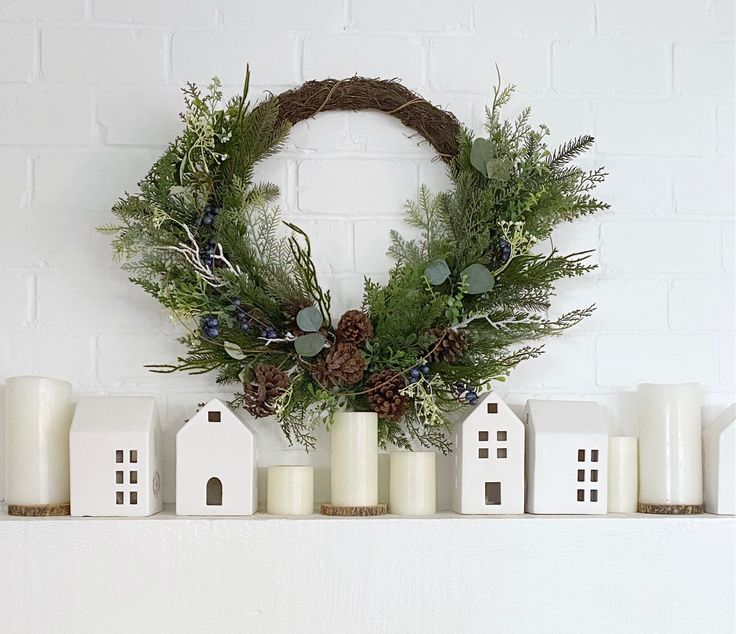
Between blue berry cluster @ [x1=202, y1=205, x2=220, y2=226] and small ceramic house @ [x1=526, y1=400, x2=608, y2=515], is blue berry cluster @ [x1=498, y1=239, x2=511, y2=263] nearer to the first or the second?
small ceramic house @ [x1=526, y1=400, x2=608, y2=515]

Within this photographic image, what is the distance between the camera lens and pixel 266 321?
147cm

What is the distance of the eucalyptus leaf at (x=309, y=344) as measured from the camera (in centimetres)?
144

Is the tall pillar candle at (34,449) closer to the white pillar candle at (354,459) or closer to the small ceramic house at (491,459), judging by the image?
the white pillar candle at (354,459)

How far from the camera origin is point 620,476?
150 cm

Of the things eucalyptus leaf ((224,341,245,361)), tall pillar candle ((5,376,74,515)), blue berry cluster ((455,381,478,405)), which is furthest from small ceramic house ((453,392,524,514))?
tall pillar candle ((5,376,74,515))

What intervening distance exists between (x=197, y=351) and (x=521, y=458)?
51 centimetres

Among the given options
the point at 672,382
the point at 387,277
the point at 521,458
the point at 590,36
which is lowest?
the point at 521,458

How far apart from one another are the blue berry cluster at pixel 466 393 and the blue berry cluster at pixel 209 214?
1.46 ft

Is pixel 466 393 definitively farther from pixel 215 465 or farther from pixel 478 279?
pixel 215 465

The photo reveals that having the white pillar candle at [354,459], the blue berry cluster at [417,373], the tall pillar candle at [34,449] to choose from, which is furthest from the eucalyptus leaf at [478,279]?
the tall pillar candle at [34,449]

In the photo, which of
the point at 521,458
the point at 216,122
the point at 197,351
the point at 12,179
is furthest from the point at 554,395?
the point at 12,179

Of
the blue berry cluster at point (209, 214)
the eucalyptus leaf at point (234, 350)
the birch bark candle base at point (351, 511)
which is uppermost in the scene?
the blue berry cluster at point (209, 214)

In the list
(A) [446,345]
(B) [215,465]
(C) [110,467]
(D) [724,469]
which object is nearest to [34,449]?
(C) [110,467]

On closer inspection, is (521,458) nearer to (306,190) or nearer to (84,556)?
(306,190)
